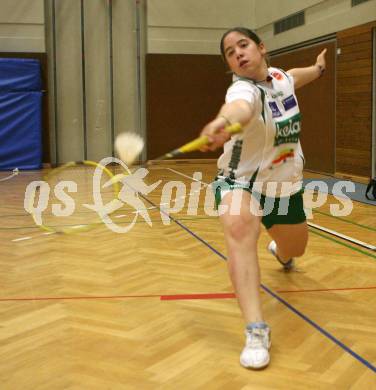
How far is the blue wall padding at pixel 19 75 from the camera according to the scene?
40.2 feet

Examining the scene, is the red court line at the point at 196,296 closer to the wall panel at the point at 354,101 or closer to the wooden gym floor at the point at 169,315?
the wooden gym floor at the point at 169,315

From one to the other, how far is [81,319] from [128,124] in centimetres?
1138

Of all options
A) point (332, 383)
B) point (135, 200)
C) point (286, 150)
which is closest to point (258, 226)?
point (286, 150)

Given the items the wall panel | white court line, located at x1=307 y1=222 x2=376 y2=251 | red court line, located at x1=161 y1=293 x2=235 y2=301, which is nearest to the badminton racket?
red court line, located at x1=161 y1=293 x2=235 y2=301

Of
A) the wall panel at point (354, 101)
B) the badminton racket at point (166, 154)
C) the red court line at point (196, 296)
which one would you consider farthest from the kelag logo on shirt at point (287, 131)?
the wall panel at point (354, 101)

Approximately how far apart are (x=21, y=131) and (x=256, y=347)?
36.5 feet

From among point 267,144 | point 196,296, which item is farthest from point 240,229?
point 196,296

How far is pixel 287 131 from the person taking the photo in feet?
9.42

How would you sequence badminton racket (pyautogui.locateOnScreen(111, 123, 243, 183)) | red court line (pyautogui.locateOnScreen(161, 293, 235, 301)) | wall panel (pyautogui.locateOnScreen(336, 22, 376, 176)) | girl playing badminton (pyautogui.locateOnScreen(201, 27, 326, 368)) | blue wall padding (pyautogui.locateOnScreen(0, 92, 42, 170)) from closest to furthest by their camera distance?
1. badminton racket (pyautogui.locateOnScreen(111, 123, 243, 183))
2. girl playing badminton (pyautogui.locateOnScreen(201, 27, 326, 368))
3. red court line (pyautogui.locateOnScreen(161, 293, 235, 301))
4. wall panel (pyautogui.locateOnScreen(336, 22, 376, 176))
5. blue wall padding (pyautogui.locateOnScreen(0, 92, 42, 170))

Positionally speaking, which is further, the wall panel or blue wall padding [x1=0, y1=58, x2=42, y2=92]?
blue wall padding [x1=0, y1=58, x2=42, y2=92]

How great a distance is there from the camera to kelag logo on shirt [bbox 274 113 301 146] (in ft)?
9.30

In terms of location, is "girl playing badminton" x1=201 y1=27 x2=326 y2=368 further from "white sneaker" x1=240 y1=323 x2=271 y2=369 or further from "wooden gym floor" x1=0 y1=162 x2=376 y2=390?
"wooden gym floor" x1=0 y1=162 x2=376 y2=390

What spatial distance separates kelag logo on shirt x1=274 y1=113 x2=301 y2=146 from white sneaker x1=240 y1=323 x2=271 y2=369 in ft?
2.93

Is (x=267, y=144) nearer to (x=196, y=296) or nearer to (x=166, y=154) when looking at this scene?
(x=166, y=154)
